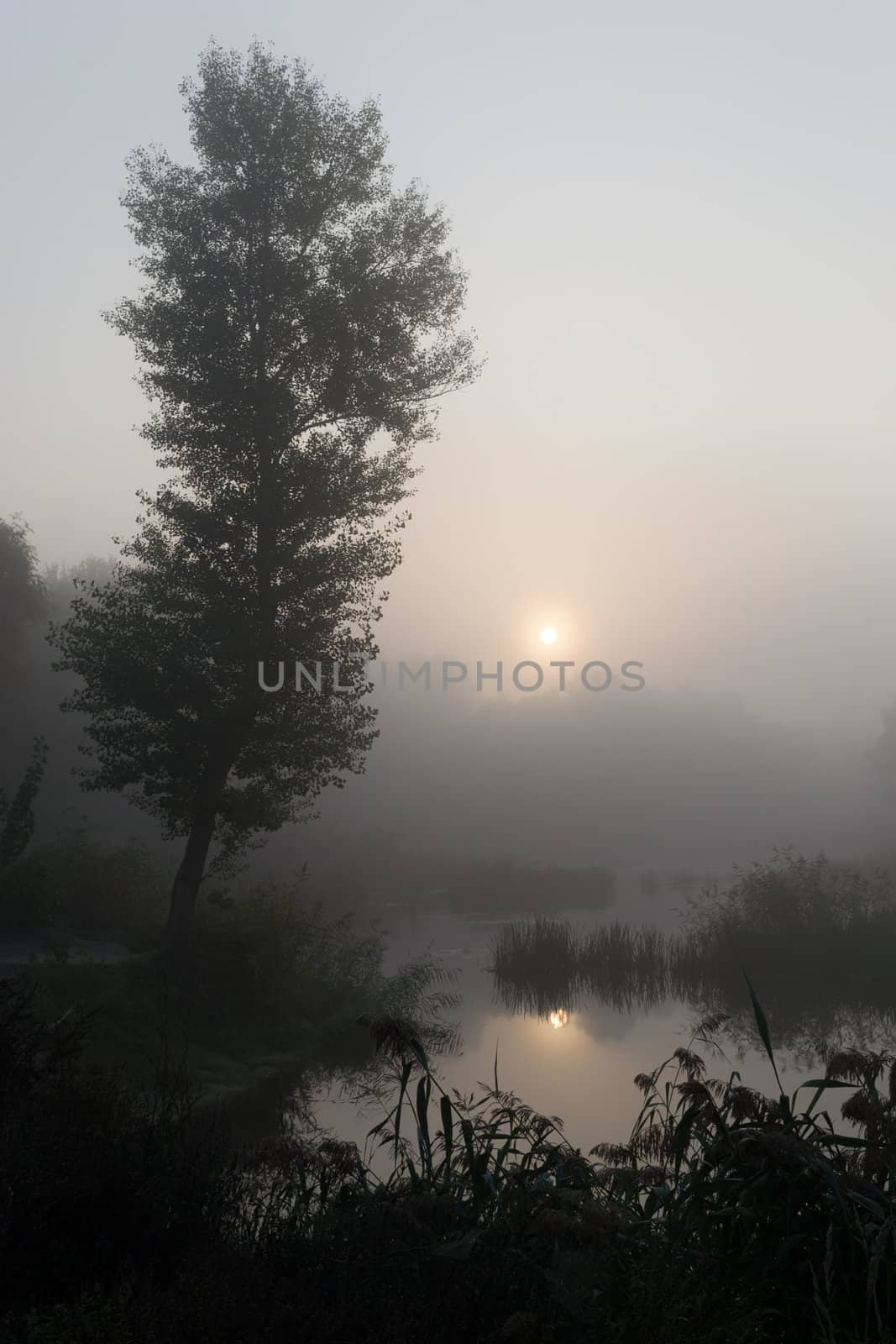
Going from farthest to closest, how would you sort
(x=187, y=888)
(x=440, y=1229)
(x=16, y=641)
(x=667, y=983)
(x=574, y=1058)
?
(x=16, y=641) → (x=667, y=983) → (x=187, y=888) → (x=574, y=1058) → (x=440, y=1229)

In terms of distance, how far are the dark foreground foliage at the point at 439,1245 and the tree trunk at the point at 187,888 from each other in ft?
38.0

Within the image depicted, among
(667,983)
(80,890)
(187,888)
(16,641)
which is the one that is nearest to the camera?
(187,888)

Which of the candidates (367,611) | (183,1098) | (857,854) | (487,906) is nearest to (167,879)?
(367,611)

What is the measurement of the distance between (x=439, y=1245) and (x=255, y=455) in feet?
50.6

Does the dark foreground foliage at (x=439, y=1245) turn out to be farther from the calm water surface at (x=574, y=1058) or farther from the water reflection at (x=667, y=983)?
the water reflection at (x=667, y=983)

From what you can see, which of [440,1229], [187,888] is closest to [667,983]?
[187,888]

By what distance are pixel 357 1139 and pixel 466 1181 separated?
→ 17.4 feet

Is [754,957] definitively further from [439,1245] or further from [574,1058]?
[439,1245]

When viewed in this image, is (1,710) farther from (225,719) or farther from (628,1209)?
(628,1209)

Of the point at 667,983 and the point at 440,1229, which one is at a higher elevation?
the point at 440,1229

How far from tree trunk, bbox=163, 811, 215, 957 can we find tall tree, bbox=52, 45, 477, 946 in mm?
36

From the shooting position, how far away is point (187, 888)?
55.9 feet

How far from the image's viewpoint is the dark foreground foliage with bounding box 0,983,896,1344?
3.67 metres

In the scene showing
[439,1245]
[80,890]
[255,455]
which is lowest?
[439,1245]
